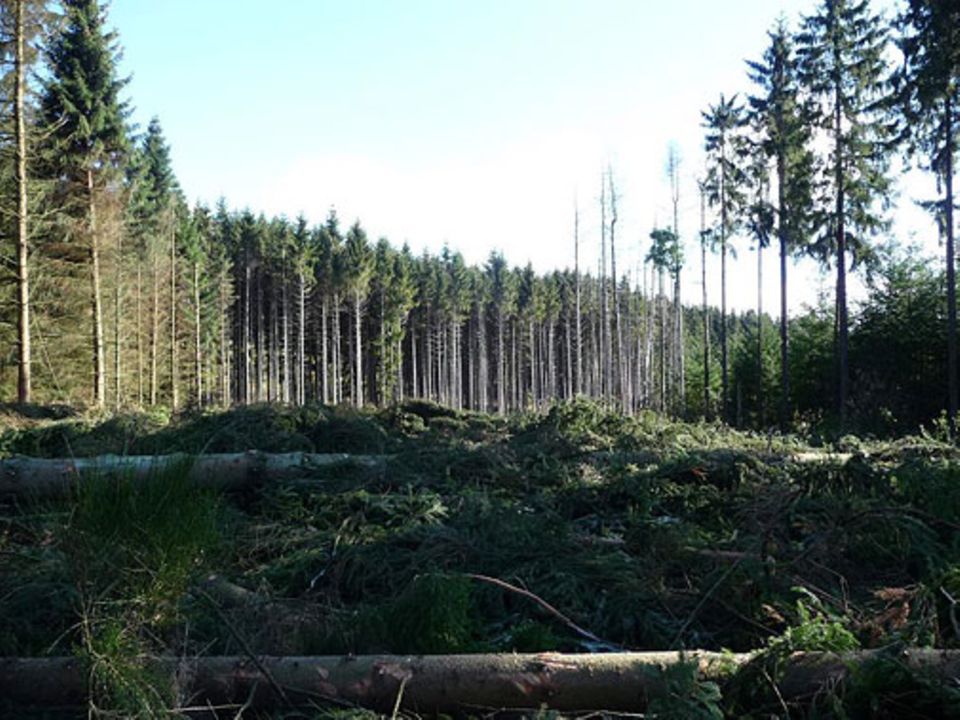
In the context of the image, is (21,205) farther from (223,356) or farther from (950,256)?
(223,356)

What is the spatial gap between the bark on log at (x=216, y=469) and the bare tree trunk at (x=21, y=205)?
12.3m

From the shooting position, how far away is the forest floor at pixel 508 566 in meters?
3.09

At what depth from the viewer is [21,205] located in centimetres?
1680

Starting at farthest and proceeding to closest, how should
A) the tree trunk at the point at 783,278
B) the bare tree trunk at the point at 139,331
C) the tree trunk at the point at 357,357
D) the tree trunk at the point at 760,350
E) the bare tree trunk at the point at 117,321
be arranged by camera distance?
the tree trunk at the point at 357,357, the tree trunk at the point at 760,350, the bare tree trunk at the point at 139,331, the tree trunk at the point at 783,278, the bare tree trunk at the point at 117,321

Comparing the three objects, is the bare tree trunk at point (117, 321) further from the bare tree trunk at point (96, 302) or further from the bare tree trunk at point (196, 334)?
the bare tree trunk at point (196, 334)

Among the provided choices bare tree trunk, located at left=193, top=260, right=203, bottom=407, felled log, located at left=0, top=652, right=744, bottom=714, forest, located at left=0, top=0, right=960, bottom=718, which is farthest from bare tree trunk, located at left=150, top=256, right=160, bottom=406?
felled log, located at left=0, top=652, right=744, bottom=714

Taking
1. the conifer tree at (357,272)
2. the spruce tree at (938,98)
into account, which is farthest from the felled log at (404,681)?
the conifer tree at (357,272)

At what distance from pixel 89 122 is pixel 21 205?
9.67 m

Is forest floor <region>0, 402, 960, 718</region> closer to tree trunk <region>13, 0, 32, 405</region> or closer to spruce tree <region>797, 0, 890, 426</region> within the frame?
tree trunk <region>13, 0, 32, 405</region>

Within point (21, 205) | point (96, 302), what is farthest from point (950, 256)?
point (96, 302)

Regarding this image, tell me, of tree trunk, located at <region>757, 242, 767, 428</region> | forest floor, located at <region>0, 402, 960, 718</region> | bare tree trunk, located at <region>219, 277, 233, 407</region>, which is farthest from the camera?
bare tree trunk, located at <region>219, 277, 233, 407</region>

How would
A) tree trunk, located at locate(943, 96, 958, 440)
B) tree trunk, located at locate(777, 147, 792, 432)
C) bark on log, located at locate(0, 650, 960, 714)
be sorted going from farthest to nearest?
tree trunk, located at locate(777, 147, 792, 432) → tree trunk, located at locate(943, 96, 958, 440) → bark on log, located at locate(0, 650, 960, 714)

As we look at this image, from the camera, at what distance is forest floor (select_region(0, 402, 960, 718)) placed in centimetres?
309

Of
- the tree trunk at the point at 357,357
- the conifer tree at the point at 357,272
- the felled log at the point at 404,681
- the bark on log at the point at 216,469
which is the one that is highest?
the conifer tree at the point at 357,272
